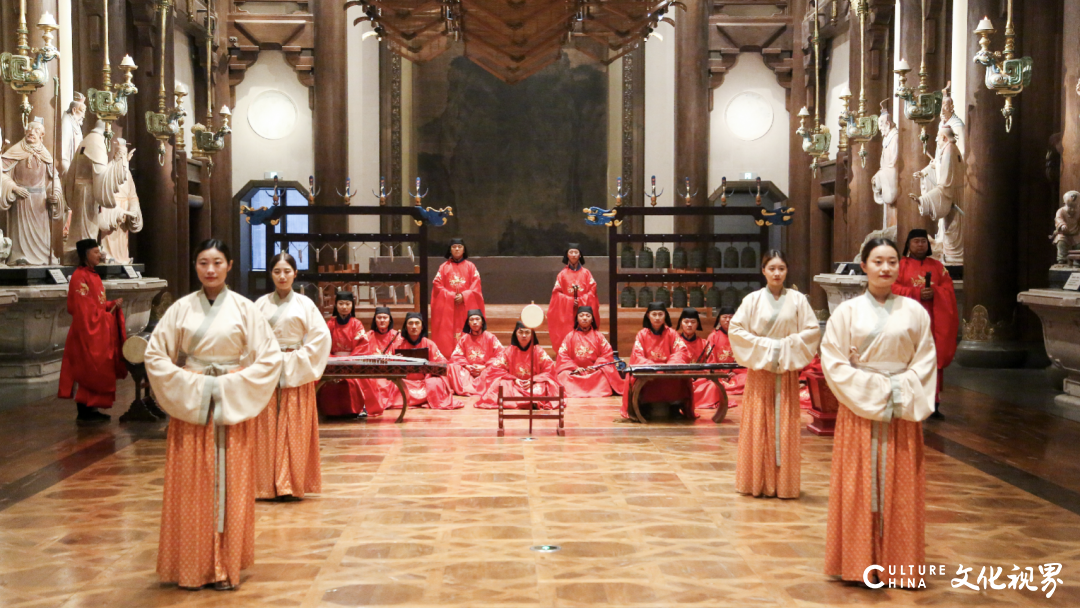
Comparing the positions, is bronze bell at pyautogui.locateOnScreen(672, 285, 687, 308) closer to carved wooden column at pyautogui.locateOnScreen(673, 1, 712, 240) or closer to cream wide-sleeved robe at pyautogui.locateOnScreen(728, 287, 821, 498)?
carved wooden column at pyautogui.locateOnScreen(673, 1, 712, 240)

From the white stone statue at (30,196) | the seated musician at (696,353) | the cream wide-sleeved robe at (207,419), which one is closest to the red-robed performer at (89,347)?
the white stone statue at (30,196)

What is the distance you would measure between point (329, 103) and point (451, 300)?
278 inches

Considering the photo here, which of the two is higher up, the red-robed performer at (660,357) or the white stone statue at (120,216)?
the white stone statue at (120,216)

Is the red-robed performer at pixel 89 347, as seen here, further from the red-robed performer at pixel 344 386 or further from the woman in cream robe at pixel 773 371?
the woman in cream robe at pixel 773 371

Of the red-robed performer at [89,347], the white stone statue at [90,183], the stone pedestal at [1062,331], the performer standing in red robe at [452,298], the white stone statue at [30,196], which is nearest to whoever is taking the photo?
the stone pedestal at [1062,331]

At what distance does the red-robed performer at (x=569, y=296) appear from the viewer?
12680 millimetres

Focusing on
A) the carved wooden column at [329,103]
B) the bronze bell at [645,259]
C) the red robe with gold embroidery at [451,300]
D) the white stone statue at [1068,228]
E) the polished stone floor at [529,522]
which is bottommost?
the polished stone floor at [529,522]

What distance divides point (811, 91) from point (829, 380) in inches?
573

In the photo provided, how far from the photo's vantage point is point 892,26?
14.4 metres

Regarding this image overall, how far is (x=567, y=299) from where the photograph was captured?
12.7m

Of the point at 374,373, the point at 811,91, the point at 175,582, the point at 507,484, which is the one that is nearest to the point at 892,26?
the point at 811,91

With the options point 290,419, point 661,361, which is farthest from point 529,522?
point 661,361

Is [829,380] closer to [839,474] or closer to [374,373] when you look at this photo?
[839,474]

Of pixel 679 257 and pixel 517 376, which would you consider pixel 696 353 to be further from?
pixel 679 257
